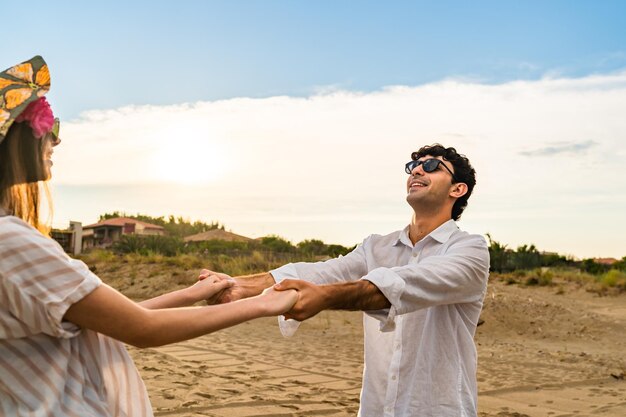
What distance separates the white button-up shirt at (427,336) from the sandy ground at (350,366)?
→ 420 centimetres

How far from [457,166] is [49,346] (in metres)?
2.59

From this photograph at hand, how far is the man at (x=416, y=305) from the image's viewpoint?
300 cm

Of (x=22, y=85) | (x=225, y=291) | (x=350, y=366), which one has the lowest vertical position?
(x=350, y=366)

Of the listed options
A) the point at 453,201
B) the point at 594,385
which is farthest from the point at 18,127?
the point at 594,385

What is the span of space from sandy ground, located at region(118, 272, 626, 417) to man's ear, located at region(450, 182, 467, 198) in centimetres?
413

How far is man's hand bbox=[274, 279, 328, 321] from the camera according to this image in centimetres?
285

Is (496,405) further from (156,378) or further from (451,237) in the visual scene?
(451,237)

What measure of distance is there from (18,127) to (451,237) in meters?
2.20

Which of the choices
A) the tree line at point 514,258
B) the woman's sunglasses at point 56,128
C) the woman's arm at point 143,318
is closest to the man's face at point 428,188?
the woman's arm at point 143,318

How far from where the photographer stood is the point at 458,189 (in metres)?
3.93

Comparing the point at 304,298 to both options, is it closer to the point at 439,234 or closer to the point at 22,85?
the point at 439,234

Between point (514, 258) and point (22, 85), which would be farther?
point (514, 258)

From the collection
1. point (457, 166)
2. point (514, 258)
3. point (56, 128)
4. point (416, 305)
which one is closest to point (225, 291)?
point (416, 305)

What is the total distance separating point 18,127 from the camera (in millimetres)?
1932
